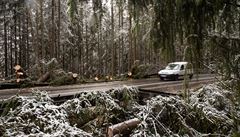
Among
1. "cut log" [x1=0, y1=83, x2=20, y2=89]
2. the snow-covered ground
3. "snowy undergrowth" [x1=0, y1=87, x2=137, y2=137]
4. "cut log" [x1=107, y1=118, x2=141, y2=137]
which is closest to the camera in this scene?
"snowy undergrowth" [x1=0, y1=87, x2=137, y2=137]

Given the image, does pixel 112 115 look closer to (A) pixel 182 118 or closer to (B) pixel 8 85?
(A) pixel 182 118

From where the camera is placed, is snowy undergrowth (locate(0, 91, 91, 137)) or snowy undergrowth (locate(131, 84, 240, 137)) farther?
snowy undergrowth (locate(131, 84, 240, 137))

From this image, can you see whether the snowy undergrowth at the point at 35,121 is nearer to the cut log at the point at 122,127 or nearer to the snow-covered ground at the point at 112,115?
the snow-covered ground at the point at 112,115

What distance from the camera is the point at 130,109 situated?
7941 millimetres

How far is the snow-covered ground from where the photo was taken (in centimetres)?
601

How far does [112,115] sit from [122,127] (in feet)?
2.71

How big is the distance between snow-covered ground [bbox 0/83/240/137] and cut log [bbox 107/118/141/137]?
0.22 m

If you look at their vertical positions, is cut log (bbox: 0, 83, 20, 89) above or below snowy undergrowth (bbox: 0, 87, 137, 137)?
above

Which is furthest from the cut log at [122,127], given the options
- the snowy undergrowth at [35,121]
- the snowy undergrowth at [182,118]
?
the snowy undergrowth at [35,121]

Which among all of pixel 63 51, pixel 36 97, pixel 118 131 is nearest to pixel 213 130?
pixel 118 131

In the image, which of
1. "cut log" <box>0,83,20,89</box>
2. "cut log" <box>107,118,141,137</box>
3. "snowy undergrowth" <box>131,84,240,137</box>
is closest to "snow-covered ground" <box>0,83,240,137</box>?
"snowy undergrowth" <box>131,84,240,137</box>

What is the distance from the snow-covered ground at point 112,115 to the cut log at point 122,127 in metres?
0.22

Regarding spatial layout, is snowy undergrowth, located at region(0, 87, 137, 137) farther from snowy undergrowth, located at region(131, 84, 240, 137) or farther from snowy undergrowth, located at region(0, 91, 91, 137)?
snowy undergrowth, located at region(131, 84, 240, 137)

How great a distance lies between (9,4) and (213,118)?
29.8 m
